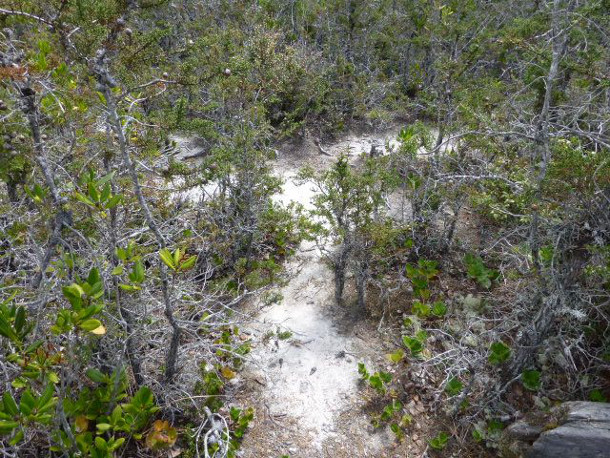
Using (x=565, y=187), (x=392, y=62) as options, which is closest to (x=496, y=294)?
(x=565, y=187)

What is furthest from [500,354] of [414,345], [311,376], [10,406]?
[10,406]

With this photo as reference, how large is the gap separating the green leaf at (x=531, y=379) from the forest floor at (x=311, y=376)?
1.17m

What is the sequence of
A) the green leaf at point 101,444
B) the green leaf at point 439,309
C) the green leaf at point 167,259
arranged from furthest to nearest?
1. the green leaf at point 439,309
2. the green leaf at point 101,444
3. the green leaf at point 167,259

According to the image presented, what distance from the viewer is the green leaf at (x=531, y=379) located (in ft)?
13.3

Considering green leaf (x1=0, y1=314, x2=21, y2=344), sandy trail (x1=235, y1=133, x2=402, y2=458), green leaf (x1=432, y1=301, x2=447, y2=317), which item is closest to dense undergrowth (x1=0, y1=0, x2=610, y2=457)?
green leaf (x1=0, y1=314, x2=21, y2=344)

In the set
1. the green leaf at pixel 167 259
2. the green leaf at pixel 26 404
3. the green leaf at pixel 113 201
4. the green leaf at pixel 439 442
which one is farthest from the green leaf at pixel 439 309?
the green leaf at pixel 26 404

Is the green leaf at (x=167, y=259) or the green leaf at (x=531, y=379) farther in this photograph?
the green leaf at (x=531, y=379)

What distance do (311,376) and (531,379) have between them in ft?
7.25

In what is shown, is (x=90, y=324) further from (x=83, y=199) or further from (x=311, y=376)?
(x=311, y=376)

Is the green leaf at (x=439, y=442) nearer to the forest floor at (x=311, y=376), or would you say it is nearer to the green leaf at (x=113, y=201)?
the forest floor at (x=311, y=376)

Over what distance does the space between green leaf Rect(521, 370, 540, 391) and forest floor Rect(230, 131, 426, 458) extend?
1.17 m

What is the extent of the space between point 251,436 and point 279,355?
0.98 m

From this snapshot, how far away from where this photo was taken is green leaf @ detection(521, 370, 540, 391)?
13.3ft

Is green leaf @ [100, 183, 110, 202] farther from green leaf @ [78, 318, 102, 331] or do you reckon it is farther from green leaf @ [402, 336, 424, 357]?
green leaf @ [402, 336, 424, 357]
